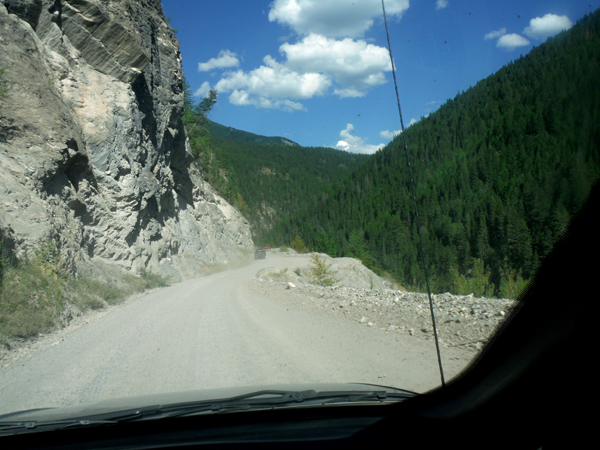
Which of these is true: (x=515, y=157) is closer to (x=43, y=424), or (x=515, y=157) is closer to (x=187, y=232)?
(x=43, y=424)

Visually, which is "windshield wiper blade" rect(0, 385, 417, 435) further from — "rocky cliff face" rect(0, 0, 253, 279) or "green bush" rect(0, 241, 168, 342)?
"rocky cliff face" rect(0, 0, 253, 279)

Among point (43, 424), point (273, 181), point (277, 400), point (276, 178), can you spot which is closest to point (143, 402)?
point (43, 424)

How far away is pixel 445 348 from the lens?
6.09 meters

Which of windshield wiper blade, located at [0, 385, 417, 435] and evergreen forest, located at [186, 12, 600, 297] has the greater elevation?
evergreen forest, located at [186, 12, 600, 297]

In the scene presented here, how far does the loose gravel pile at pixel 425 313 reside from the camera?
20.9 feet

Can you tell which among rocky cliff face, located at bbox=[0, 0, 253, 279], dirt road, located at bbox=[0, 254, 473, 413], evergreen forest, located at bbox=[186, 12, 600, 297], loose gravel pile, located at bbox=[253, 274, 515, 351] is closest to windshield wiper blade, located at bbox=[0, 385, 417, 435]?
evergreen forest, located at bbox=[186, 12, 600, 297]

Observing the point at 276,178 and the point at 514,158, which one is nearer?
the point at 514,158

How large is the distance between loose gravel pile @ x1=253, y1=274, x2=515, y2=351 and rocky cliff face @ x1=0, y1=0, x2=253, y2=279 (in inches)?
374

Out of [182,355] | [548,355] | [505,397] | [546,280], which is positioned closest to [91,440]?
[505,397]

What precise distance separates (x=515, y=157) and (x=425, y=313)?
524cm

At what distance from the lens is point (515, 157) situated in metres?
3.03

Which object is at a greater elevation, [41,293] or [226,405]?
[41,293]

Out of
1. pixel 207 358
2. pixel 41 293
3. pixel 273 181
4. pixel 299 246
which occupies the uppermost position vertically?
pixel 273 181

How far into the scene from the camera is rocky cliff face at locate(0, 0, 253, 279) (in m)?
14.2
